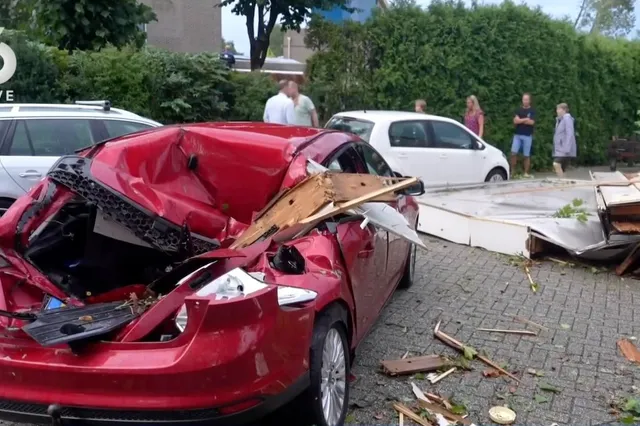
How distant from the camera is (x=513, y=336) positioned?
5.78 m

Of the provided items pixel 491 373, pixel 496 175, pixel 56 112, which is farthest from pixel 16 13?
pixel 491 373

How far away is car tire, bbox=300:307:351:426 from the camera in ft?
11.9

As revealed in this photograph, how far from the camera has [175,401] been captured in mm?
3117

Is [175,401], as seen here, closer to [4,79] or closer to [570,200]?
[570,200]

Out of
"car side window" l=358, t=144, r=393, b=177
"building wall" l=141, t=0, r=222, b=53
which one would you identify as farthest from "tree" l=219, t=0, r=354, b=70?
"car side window" l=358, t=144, r=393, b=177

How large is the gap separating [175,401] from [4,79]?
10507mm

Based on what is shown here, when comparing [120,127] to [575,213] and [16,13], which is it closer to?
[575,213]

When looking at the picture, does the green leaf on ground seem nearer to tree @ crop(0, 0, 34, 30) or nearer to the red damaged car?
the red damaged car

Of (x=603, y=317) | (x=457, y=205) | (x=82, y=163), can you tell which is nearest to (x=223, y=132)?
(x=82, y=163)

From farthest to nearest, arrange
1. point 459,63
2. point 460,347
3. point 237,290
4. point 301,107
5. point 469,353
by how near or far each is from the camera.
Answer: point 459,63, point 301,107, point 460,347, point 469,353, point 237,290

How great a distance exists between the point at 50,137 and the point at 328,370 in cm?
570

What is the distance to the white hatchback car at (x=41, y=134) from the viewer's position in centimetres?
794

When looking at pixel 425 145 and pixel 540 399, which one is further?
pixel 425 145

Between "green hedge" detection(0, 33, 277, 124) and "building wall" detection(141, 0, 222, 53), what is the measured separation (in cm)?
1281
